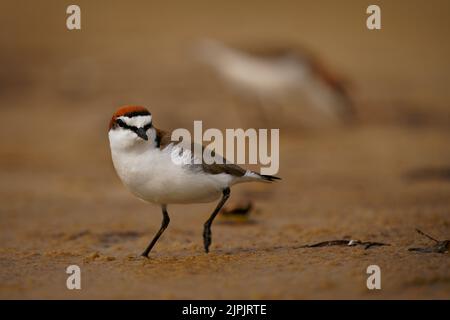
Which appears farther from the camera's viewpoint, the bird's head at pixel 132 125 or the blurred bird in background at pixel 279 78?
the blurred bird in background at pixel 279 78

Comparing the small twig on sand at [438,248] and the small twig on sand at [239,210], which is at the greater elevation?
the small twig on sand at [239,210]

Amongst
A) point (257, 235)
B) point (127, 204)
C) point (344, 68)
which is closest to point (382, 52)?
point (344, 68)

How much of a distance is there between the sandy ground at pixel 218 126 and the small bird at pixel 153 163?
0.58 m

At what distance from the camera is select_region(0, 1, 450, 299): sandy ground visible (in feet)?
18.1

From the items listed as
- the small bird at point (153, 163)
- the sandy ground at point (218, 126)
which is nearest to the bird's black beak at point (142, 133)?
the small bird at point (153, 163)

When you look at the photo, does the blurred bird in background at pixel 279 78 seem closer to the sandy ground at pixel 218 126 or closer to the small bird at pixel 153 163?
the sandy ground at pixel 218 126

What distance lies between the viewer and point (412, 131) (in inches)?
531

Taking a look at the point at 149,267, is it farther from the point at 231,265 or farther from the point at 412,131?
the point at 412,131

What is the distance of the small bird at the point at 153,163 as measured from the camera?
5.83 metres

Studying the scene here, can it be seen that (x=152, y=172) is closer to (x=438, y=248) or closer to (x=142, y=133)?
(x=142, y=133)

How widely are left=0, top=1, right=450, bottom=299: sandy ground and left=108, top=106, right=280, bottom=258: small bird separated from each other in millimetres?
578

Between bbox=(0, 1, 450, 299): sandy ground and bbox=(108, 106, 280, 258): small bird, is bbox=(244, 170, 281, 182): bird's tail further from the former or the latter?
bbox=(0, 1, 450, 299): sandy ground

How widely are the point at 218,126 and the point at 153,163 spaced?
7606 millimetres
